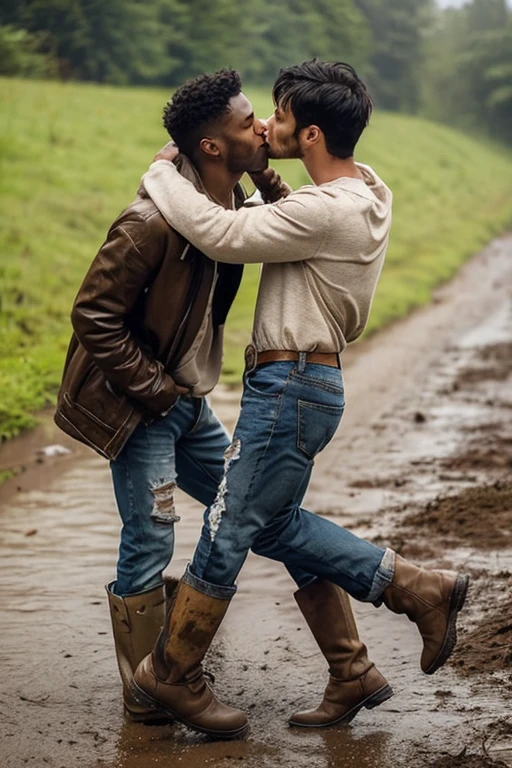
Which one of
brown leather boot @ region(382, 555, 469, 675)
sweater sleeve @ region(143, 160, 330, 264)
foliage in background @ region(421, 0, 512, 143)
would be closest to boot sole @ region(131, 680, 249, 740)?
brown leather boot @ region(382, 555, 469, 675)

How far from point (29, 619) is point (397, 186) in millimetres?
22737

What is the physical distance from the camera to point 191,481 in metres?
3.90

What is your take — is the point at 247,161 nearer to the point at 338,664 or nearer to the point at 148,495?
the point at 148,495

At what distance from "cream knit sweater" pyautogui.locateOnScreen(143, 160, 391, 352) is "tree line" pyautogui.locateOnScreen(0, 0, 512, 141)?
1807 centimetres

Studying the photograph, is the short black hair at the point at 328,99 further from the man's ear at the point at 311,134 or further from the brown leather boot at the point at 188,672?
the brown leather boot at the point at 188,672

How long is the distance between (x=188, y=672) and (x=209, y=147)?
1.58 m

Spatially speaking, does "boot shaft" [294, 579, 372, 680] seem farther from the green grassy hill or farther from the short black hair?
the green grassy hill

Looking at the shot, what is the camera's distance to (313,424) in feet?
11.2

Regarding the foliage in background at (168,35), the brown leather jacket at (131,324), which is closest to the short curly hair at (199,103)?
the brown leather jacket at (131,324)

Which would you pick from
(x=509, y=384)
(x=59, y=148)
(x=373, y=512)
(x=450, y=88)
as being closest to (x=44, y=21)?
(x=59, y=148)

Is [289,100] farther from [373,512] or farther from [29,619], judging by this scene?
[373,512]

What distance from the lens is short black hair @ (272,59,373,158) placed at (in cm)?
331

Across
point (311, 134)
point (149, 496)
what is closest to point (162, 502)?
point (149, 496)

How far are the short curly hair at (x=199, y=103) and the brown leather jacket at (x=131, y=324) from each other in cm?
10
